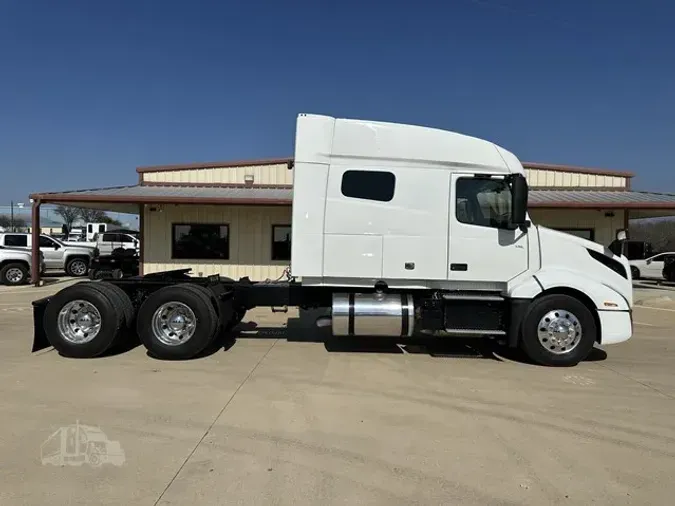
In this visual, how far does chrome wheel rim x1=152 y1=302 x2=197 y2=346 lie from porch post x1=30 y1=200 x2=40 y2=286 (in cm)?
1178

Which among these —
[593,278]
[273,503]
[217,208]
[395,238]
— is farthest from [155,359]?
[217,208]

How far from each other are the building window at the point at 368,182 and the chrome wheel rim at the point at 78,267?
1838 centimetres

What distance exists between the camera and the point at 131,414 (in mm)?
4711

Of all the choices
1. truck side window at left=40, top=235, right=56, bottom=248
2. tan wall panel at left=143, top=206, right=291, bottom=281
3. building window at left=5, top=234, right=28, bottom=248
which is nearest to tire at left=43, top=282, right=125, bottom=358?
tan wall panel at left=143, top=206, right=291, bottom=281

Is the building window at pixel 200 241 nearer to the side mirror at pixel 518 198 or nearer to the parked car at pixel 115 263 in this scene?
the parked car at pixel 115 263

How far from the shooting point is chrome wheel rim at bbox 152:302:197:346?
6.77m

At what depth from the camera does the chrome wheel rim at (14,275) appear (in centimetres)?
1806

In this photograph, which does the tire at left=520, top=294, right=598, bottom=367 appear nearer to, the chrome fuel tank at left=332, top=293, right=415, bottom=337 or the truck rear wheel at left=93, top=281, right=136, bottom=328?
the chrome fuel tank at left=332, top=293, right=415, bottom=337

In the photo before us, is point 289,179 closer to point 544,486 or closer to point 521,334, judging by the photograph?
point 521,334

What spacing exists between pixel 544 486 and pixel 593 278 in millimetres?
4101

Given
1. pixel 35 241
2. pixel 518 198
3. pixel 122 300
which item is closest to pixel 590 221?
pixel 518 198

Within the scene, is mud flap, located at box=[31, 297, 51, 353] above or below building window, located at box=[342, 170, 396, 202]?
below

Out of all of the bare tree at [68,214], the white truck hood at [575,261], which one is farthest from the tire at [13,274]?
the bare tree at [68,214]

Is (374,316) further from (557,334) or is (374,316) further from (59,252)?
(59,252)
